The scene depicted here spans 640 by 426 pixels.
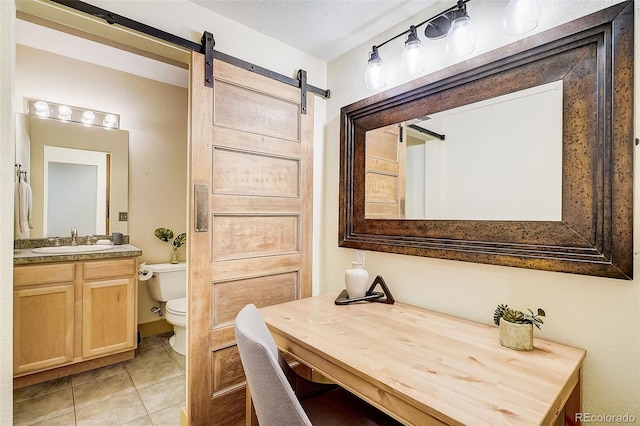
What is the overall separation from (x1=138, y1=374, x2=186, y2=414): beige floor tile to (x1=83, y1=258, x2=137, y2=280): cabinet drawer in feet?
2.92

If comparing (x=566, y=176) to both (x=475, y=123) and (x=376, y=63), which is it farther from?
(x=376, y=63)

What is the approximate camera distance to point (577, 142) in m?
1.10

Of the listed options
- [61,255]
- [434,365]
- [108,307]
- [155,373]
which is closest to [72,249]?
[61,255]

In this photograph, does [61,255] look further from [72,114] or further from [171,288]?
[72,114]

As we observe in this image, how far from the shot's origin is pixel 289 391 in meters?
0.83

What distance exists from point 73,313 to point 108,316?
0.23m

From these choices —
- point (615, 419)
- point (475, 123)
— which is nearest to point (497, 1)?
point (475, 123)

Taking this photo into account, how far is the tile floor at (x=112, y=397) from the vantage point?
1.80 meters

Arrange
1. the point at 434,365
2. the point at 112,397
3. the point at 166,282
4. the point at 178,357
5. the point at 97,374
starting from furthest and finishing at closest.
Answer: the point at 166,282 → the point at 178,357 → the point at 97,374 → the point at 112,397 → the point at 434,365

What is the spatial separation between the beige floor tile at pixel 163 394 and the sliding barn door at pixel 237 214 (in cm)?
52

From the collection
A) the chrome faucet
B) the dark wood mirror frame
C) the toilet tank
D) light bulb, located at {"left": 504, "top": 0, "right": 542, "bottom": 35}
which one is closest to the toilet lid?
the toilet tank

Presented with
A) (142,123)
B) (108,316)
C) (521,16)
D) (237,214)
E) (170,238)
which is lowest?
(108,316)

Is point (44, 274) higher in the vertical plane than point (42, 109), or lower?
lower

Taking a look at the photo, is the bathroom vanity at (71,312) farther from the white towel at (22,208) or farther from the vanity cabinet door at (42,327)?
the white towel at (22,208)
